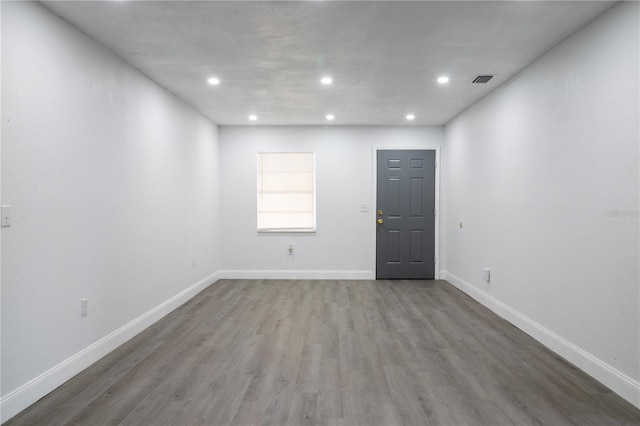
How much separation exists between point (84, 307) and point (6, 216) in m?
0.93

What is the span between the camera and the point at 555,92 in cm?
301

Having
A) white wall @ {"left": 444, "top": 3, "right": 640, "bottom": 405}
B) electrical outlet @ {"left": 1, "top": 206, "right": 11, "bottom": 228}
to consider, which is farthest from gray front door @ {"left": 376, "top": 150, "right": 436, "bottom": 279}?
electrical outlet @ {"left": 1, "top": 206, "right": 11, "bottom": 228}

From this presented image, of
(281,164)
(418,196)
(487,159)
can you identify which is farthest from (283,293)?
(487,159)

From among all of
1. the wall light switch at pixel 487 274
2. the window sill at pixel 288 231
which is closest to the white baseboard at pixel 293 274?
the window sill at pixel 288 231

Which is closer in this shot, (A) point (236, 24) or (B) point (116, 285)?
(A) point (236, 24)

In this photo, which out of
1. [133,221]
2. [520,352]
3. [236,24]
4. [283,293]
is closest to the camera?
[236,24]

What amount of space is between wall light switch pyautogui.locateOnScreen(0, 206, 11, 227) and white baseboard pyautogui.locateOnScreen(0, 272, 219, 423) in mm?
995

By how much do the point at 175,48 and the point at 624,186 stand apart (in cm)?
351

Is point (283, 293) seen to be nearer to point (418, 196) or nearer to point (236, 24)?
point (418, 196)

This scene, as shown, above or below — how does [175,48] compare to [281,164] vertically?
above

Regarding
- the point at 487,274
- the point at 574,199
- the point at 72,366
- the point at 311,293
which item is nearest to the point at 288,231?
the point at 311,293

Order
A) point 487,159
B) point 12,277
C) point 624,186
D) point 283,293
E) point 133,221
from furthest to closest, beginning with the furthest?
point 283,293 < point 487,159 < point 133,221 < point 624,186 < point 12,277

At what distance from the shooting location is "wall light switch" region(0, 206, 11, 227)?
2039 millimetres

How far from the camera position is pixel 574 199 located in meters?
2.76
